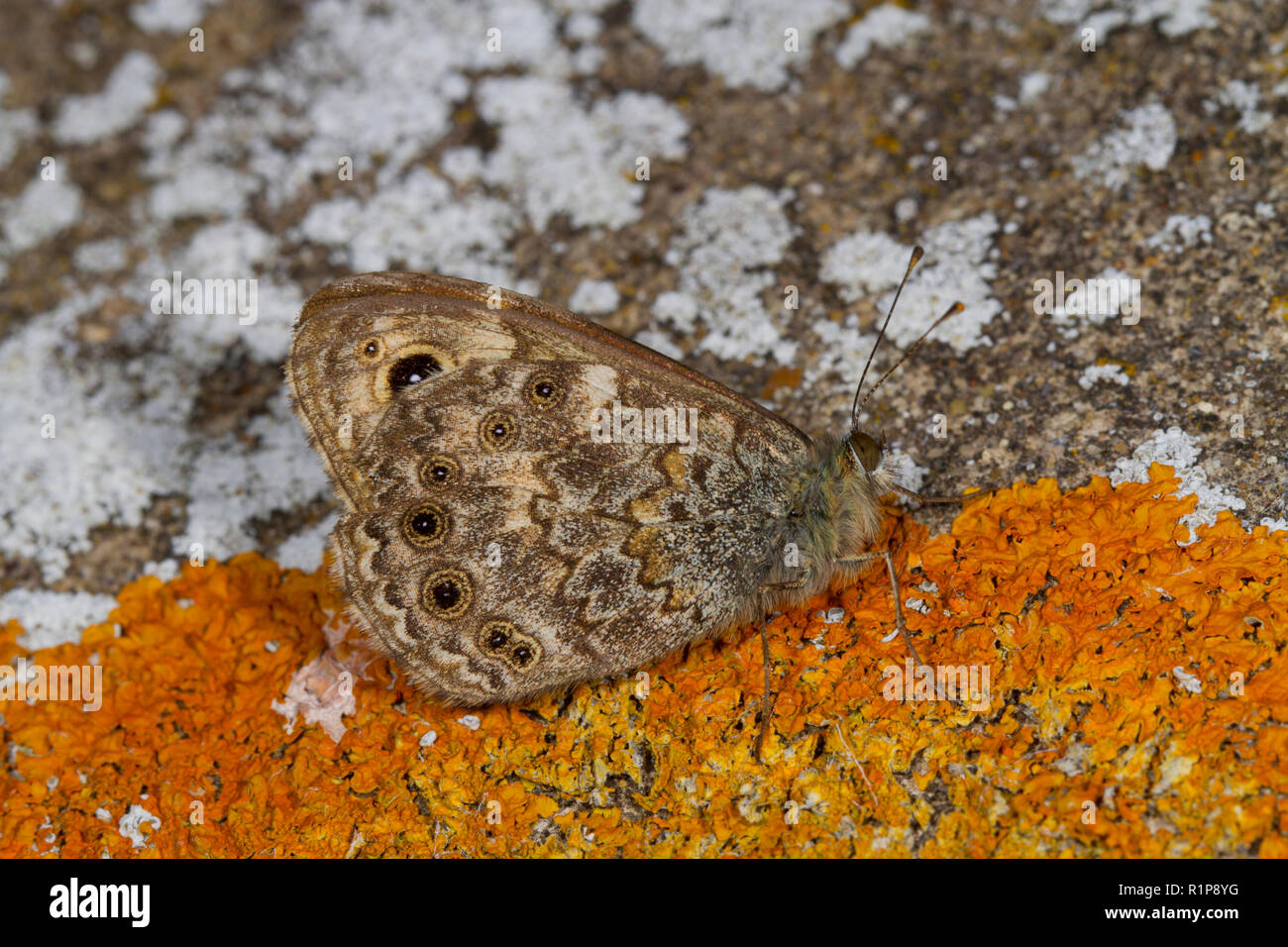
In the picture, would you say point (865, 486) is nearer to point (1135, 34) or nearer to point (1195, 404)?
point (1195, 404)

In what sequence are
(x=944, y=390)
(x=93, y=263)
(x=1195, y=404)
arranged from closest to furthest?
(x=1195, y=404) → (x=944, y=390) → (x=93, y=263)

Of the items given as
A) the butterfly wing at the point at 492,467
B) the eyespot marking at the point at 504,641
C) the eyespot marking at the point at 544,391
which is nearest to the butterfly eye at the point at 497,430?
the butterfly wing at the point at 492,467

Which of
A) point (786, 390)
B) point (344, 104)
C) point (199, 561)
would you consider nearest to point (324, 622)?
→ point (199, 561)

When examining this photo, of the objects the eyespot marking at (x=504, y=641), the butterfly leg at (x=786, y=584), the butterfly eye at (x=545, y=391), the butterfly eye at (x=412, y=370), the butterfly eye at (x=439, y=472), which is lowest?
the eyespot marking at (x=504, y=641)

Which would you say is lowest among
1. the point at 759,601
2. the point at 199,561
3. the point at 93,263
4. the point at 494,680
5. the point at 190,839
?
the point at 190,839

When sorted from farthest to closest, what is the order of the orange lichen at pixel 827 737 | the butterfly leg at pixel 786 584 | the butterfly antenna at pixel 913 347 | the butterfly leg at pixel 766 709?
1. the butterfly antenna at pixel 913 347
2. the butterfly leg at pixel 786 584
3. the butterfly leg at pixel 766 709
4. the orange lichen at pixel 827 737

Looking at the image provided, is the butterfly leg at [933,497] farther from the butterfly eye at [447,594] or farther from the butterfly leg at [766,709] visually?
the butterfly eye at [447,594]

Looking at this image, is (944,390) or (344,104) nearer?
(944,390)
